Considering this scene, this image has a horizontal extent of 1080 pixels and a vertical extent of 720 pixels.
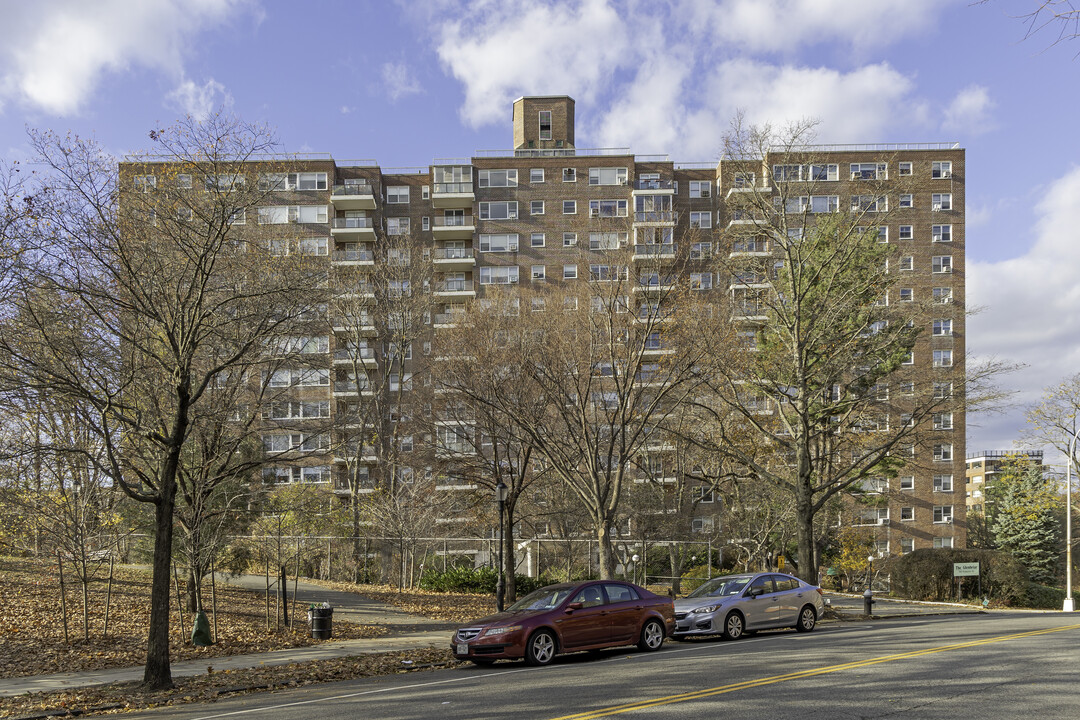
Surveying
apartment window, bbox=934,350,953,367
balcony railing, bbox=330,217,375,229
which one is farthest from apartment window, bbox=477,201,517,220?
apartment window, bbox=934,350,953,367

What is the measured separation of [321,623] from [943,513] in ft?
212

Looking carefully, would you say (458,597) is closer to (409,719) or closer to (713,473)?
(713,473)

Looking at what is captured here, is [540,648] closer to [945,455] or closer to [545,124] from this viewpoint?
[945,455]

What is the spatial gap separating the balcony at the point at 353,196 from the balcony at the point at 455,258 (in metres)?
7.06

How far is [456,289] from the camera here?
71312 millimetres

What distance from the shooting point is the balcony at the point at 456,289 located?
230ft

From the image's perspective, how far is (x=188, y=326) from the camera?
1584 cm

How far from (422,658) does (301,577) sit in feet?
83.1

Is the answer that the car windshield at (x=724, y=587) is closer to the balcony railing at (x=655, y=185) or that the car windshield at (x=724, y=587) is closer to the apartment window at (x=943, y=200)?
the balcony railing at (x=655, y=185)

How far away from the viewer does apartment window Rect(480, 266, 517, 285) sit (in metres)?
71.8

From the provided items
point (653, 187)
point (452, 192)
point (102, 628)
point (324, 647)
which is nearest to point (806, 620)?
point (324, 647)

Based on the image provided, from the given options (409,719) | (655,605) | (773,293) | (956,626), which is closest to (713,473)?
(773,293)

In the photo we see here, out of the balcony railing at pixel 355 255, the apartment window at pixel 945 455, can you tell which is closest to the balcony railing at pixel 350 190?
the balcony railing at pixel 355 255

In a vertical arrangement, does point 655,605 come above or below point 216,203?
below
